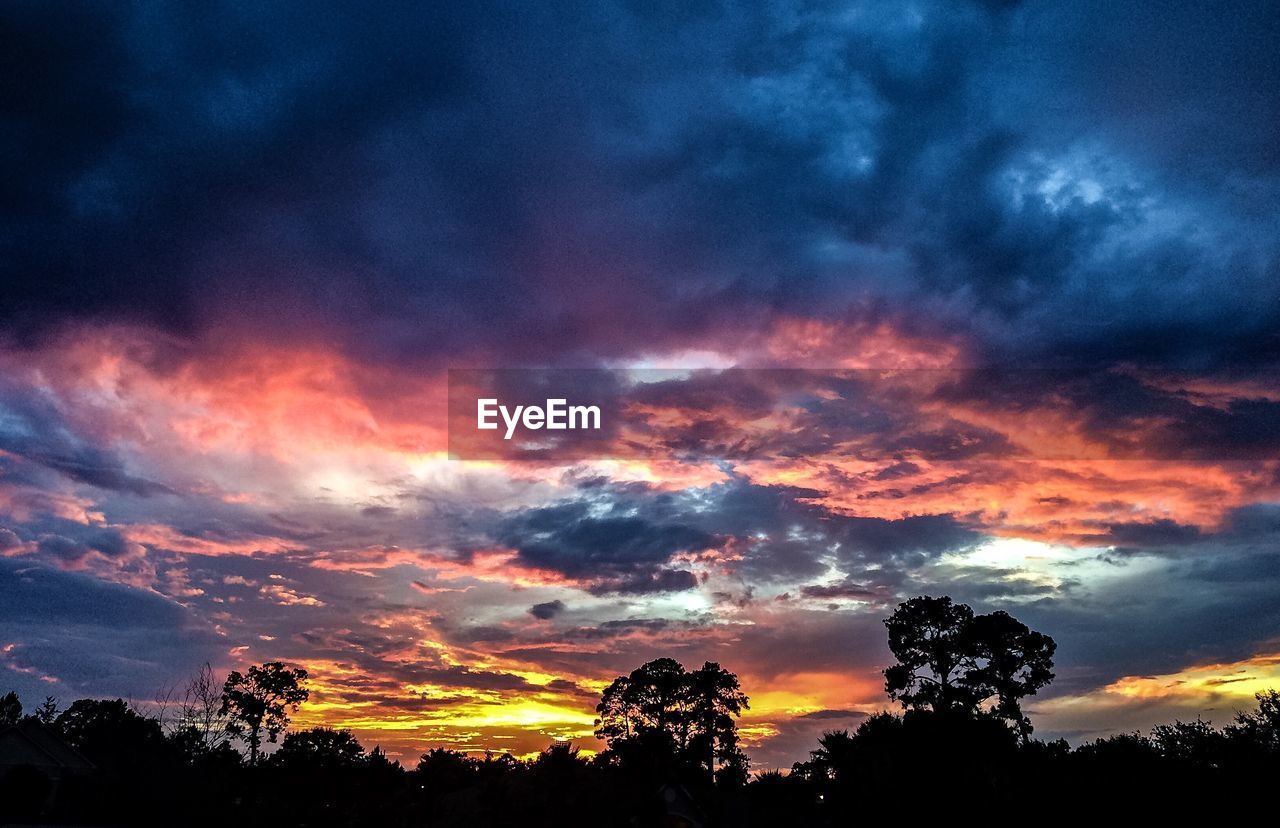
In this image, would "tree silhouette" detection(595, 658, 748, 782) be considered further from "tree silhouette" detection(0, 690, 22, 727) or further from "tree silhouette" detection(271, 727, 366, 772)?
"tree silhouette" detection(0, 690, 22, 727)

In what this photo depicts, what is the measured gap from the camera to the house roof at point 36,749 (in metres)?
58.8

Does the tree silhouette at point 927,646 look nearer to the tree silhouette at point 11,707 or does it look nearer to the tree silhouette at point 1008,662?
the tree silhouette at point 1008,662

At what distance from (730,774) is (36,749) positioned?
64296mm

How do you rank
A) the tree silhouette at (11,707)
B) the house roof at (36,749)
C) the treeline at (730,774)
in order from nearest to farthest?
the treeline at (730,774) → the house roof at (36,749) → the tree silhouette at (11,707)

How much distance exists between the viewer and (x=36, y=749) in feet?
196

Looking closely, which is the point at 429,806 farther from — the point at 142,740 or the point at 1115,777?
the point at 142,740

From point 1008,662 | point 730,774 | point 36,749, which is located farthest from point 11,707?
point 1008,662

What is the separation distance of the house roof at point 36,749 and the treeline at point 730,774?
1.36ft

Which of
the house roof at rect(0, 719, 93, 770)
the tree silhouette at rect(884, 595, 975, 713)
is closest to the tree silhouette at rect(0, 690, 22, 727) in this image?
the house roof at rect(0, 719, 93, 770)

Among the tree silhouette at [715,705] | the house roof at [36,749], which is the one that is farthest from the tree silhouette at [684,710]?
the house roof at [36,749]

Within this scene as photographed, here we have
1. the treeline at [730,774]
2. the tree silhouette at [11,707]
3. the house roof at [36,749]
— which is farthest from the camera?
the tree silhouette at [11,707]

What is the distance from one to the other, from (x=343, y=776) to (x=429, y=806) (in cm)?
876

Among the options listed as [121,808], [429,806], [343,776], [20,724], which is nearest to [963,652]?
[429,806]

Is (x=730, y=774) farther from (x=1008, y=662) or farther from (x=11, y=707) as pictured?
(x=11, y=707)
